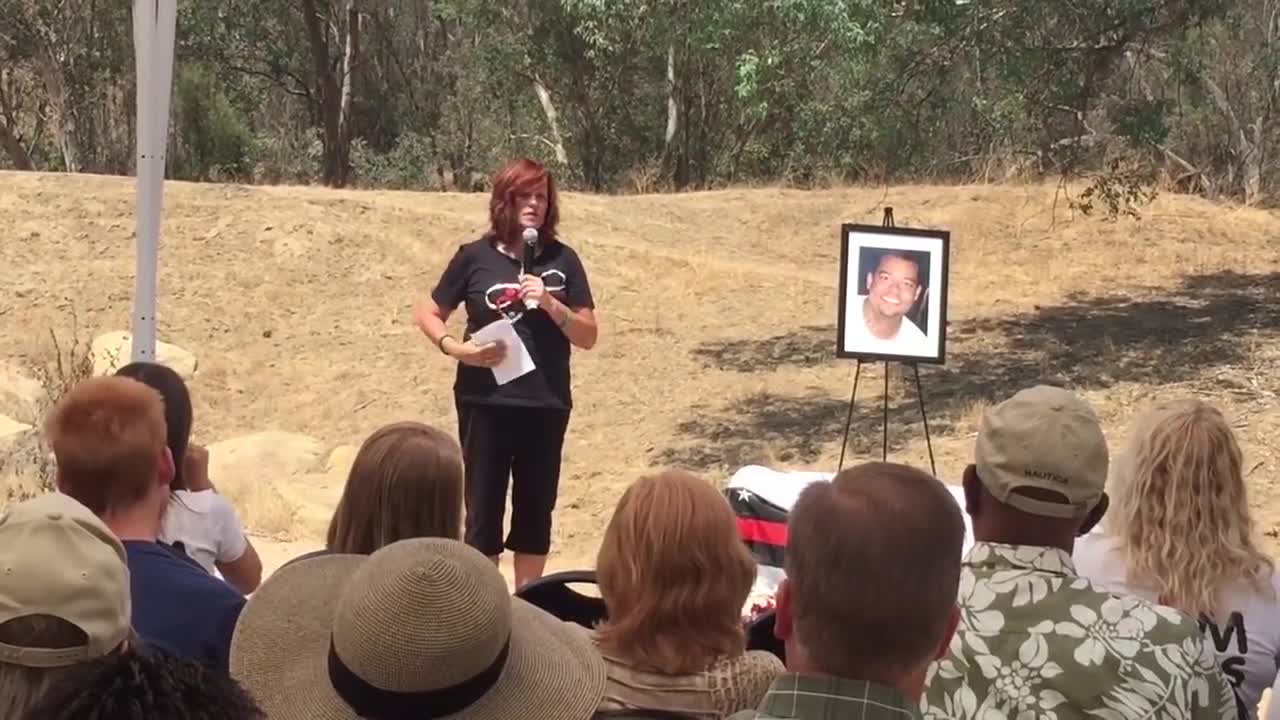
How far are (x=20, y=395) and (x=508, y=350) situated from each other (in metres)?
7.71

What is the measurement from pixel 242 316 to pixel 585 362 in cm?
376

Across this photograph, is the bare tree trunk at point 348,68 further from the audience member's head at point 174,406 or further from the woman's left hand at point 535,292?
the audience member's head at point 174,406

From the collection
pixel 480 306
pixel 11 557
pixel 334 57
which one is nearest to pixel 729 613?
pixel 11 557

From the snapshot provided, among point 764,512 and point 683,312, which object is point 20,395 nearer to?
point 683,312

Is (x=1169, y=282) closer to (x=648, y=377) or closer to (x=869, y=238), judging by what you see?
(x=648, y=377)

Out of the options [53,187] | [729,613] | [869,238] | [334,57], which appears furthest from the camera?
[334,57]

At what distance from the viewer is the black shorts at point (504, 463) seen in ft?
17.2

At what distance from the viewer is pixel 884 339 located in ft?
24.1

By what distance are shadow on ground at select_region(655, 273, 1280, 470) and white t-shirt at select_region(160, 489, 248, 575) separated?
6.47 metres

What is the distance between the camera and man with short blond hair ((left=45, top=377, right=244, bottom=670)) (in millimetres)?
2881

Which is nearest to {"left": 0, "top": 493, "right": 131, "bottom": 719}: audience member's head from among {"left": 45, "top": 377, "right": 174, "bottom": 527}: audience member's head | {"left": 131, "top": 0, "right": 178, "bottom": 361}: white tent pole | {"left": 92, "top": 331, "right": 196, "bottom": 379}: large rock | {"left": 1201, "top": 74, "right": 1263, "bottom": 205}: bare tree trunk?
{"left": 45, "top": 377, "right": 174, "bottom": 527}: audience member's head

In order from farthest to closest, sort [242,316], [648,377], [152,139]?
[242,316] < [648,377] < [152,139]

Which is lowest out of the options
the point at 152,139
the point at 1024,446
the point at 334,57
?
the point at 1024,446

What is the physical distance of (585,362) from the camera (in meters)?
13.6
